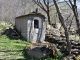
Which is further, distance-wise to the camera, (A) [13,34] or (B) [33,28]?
(A) [13,34]

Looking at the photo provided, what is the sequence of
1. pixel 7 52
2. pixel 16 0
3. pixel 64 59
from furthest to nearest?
pixel 16 0
pixel 7 52
pixel 64 59

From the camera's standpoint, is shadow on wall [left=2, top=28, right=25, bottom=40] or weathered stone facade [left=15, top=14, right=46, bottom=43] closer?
weathered stone facade [left=15, top=14, right=46, bottom=43]

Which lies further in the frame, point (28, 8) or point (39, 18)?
point (28, 8)

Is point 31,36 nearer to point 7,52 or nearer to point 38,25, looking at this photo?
point 38,25

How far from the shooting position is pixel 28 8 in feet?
171

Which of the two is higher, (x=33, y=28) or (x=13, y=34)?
(x=33, y=28)

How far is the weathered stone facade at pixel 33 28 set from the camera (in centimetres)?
2292

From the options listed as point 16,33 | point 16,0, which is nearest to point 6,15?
point 16,0

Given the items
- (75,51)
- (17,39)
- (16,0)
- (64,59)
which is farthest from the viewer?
(16,0)

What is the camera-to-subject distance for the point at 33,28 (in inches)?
914

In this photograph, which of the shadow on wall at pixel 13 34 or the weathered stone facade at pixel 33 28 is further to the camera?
the shadow on wall at pixel 13 34

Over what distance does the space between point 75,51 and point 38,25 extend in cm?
969

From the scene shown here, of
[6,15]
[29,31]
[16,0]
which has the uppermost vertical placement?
[16,0]

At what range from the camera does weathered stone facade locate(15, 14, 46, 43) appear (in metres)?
22.9
